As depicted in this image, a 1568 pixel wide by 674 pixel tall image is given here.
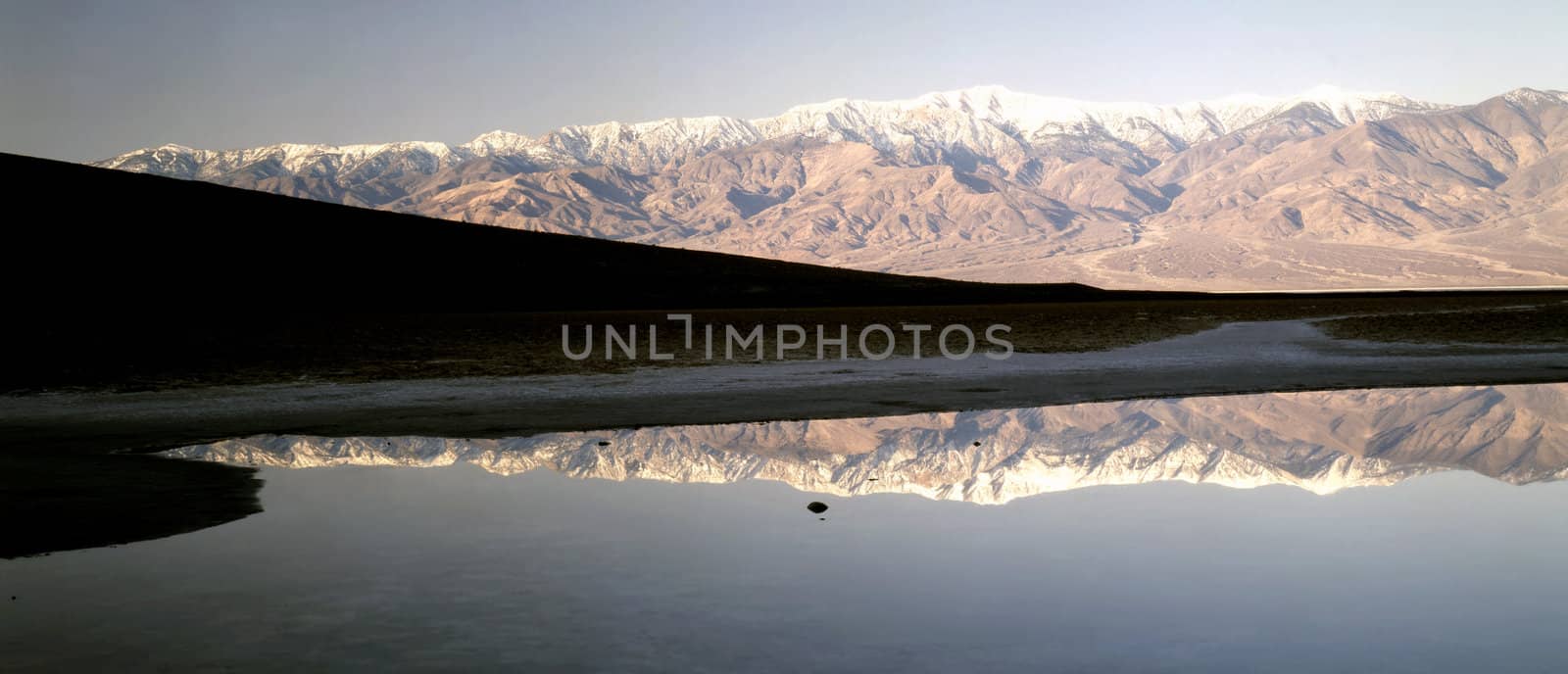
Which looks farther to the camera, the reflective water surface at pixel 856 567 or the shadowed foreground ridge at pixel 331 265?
the shadowed foreground ridge at pixel 331 265

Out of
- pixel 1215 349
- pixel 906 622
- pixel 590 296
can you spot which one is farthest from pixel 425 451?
pixel 590 296

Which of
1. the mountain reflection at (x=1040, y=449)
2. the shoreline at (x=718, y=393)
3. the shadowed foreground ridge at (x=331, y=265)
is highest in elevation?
the shadowed foreground ridge at (x=331, y=265)

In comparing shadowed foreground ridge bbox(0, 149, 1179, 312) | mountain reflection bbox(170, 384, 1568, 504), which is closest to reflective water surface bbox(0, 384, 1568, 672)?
mountain reflection bbox(170, 384, 1568, 504)

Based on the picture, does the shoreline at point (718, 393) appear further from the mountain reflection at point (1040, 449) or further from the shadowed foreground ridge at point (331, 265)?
the shadowed foreground ridge at point (331, 265)

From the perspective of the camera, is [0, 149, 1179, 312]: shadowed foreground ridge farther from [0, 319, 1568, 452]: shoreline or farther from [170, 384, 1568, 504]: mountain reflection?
[170, 384, 1568, 504]: mountain reflection

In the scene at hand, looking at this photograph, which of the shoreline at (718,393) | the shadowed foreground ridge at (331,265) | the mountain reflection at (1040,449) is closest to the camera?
the mountain reflection at (1040,449)

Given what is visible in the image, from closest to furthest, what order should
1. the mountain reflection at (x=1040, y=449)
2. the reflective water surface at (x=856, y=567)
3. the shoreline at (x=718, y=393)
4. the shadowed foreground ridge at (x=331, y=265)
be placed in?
the reflective water surface at (x=856, y=567) → the mountain reflection at (x=1040, y=449) → the shoreline at (x=718, y=393) → the shadowed foreground ridge at (x=331, y=265)

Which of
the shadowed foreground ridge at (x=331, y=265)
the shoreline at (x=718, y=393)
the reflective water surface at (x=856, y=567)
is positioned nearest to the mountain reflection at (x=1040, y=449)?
the reflective water surface at (x=856, y=567)

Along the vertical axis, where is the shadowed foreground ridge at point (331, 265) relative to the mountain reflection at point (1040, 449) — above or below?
above
